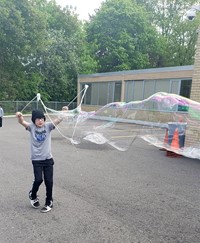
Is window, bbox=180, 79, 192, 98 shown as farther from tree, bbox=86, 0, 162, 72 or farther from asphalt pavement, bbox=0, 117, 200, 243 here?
tree, bbox=86, 0, 162, 72

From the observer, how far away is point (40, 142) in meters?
4.50

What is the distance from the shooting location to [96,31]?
33438mm

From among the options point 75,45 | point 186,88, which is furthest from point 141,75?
point 75,45

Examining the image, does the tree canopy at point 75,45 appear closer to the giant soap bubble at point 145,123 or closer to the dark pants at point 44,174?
the giant soap bubble at point 145,123

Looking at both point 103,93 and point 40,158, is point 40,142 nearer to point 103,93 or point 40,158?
point 40,158

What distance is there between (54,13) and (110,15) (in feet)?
23.2

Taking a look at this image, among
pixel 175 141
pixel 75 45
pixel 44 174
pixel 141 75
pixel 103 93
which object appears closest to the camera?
pixel 44 174

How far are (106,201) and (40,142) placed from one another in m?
1.52

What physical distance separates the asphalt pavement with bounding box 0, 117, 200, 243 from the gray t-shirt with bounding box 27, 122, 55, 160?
84 centimetres

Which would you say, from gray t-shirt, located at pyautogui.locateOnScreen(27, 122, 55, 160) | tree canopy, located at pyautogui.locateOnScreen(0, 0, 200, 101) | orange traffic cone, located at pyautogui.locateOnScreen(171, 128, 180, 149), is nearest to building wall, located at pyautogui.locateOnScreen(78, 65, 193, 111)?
tree canopy, located at pyautogui.locateOnScreen(0, 0, 200, 101)

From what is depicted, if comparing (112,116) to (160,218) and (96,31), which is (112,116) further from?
(96,31)

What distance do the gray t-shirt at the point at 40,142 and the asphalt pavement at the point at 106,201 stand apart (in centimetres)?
84

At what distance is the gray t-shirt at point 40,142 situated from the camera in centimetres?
443

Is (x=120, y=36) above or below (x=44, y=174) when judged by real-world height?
above
